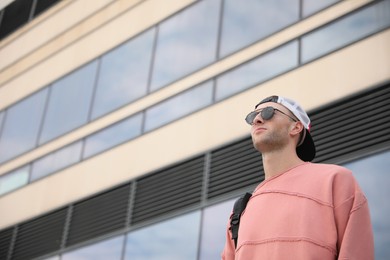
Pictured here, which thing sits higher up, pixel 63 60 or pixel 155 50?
pixel 63 60

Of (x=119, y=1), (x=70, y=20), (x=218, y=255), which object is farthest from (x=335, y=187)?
(x=70, y=20)

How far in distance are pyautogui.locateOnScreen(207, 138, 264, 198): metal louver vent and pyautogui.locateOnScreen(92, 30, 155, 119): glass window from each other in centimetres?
Result: 265

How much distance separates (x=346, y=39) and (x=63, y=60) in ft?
24.3

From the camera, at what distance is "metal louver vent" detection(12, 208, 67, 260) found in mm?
12891

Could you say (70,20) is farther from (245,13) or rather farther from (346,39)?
(346,39)

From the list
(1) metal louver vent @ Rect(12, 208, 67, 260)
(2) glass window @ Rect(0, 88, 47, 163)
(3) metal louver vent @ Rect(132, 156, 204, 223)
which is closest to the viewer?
(3) metal louver vent @ Rect(132, 156, 204, 223)

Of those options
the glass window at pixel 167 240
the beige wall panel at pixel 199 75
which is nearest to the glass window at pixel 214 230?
the glass window at pixel 167 240

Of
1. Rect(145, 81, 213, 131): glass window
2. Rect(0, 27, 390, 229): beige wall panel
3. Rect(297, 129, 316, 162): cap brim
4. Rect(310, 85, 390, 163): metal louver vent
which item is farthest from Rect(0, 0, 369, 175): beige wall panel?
Rect(297, 129, 316, 162): cap brim

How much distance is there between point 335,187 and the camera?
343 cm

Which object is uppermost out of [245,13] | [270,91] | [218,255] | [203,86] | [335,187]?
[245,13]

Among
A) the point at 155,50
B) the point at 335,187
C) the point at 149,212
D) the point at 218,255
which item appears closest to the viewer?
the point at 335,187

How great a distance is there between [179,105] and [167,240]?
2.19 metres

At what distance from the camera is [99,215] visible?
12117 mm

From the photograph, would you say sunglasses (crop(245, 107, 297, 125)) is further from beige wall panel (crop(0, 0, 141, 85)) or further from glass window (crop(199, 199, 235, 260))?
beige wall panel (crop(0, 0, 141, 85))
